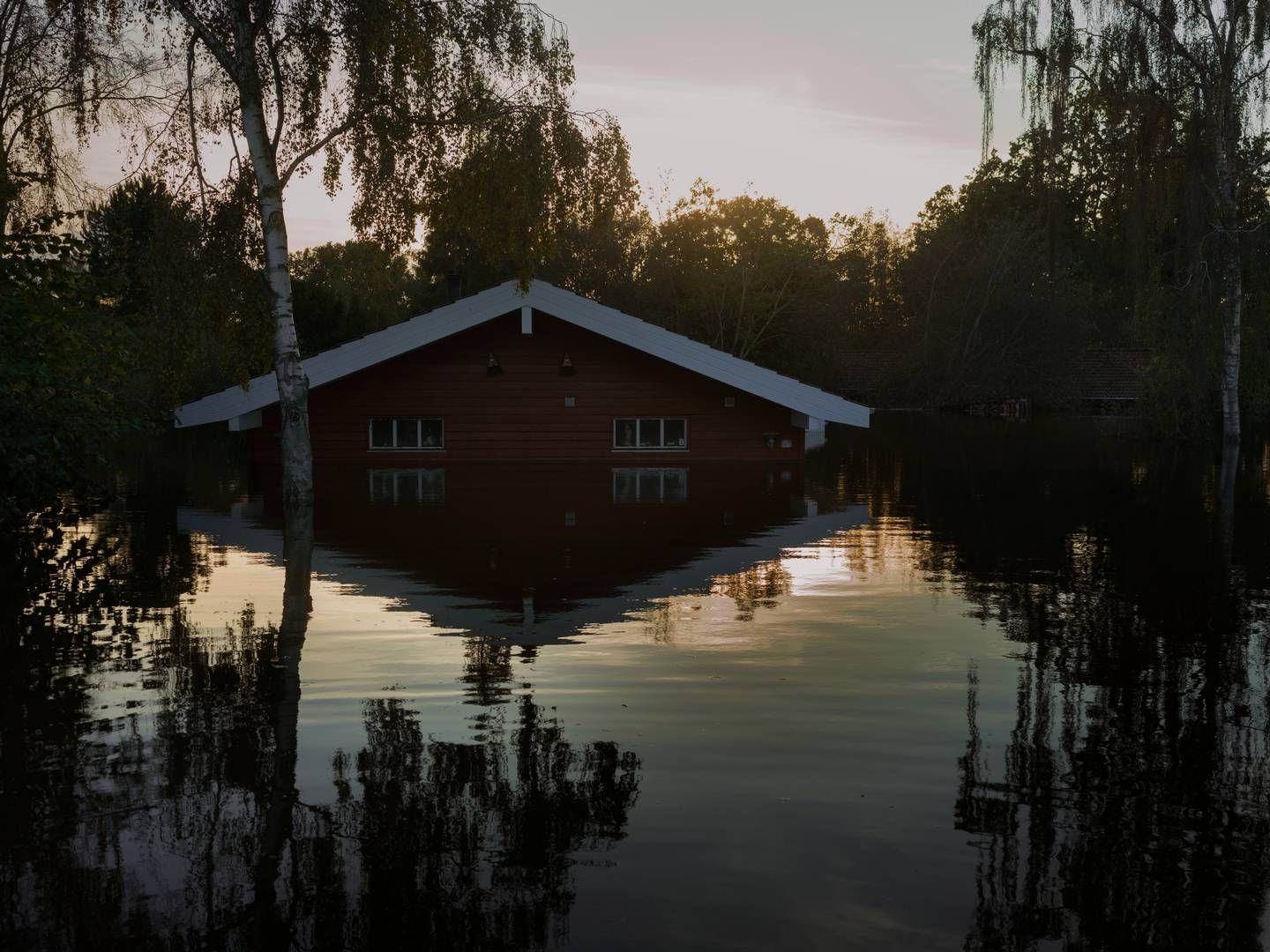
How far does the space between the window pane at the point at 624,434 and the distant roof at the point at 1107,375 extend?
5640 centimetres

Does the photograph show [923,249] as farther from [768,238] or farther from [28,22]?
[28,22]

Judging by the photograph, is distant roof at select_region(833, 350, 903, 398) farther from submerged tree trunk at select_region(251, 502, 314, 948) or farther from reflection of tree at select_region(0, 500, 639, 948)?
reflection of tree at select_region(0, 500, 639, 948)

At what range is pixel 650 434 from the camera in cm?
3491

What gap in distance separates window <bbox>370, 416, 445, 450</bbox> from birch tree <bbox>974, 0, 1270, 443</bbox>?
16198 millimetres

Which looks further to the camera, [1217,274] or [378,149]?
[1217,274]

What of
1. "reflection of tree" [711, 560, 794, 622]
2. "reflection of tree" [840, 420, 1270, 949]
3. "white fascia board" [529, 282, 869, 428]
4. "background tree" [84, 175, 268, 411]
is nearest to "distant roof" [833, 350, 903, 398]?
"white fascia board" [529, 282, 869, 428]

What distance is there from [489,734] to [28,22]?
25.2m

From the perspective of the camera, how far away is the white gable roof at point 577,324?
31688 mm

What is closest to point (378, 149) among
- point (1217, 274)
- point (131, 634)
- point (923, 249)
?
point (131, 634)

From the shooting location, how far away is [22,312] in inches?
670

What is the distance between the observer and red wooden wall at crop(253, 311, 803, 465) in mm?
34250

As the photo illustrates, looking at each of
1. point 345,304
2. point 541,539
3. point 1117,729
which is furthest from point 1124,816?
point 345,304

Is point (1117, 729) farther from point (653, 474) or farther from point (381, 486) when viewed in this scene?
point (653, 474)

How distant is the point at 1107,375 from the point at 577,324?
65.1 m
